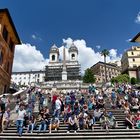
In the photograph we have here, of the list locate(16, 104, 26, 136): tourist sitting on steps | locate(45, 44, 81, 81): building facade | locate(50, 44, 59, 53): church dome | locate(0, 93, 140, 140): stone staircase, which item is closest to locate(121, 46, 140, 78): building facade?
locate(45, 44, 81, 81): building facade

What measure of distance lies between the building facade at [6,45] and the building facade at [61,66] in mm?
65339

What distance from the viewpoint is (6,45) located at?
34.4 meters

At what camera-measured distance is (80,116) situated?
1552cm

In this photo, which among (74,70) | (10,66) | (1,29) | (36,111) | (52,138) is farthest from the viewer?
(74,70)

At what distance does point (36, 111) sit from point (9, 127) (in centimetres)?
334

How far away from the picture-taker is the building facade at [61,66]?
112m

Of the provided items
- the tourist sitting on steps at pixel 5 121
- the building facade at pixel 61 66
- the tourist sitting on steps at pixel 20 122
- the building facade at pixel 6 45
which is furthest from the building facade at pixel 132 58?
the tourist sitting on steps at pixel 20 122

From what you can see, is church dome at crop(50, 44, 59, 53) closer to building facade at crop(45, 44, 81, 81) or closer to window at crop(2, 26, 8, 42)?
building facade at crop(45, 44, 81, 81)

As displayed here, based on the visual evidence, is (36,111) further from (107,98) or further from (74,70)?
(74,70)

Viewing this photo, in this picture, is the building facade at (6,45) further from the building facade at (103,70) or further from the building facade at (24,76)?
the building facade at (24,76)

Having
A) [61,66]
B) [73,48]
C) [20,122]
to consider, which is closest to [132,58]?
[61,66]

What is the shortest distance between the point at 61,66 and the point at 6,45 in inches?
3400

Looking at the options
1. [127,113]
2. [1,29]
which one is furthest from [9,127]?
[1,29]

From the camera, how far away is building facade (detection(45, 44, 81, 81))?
4397 inches
